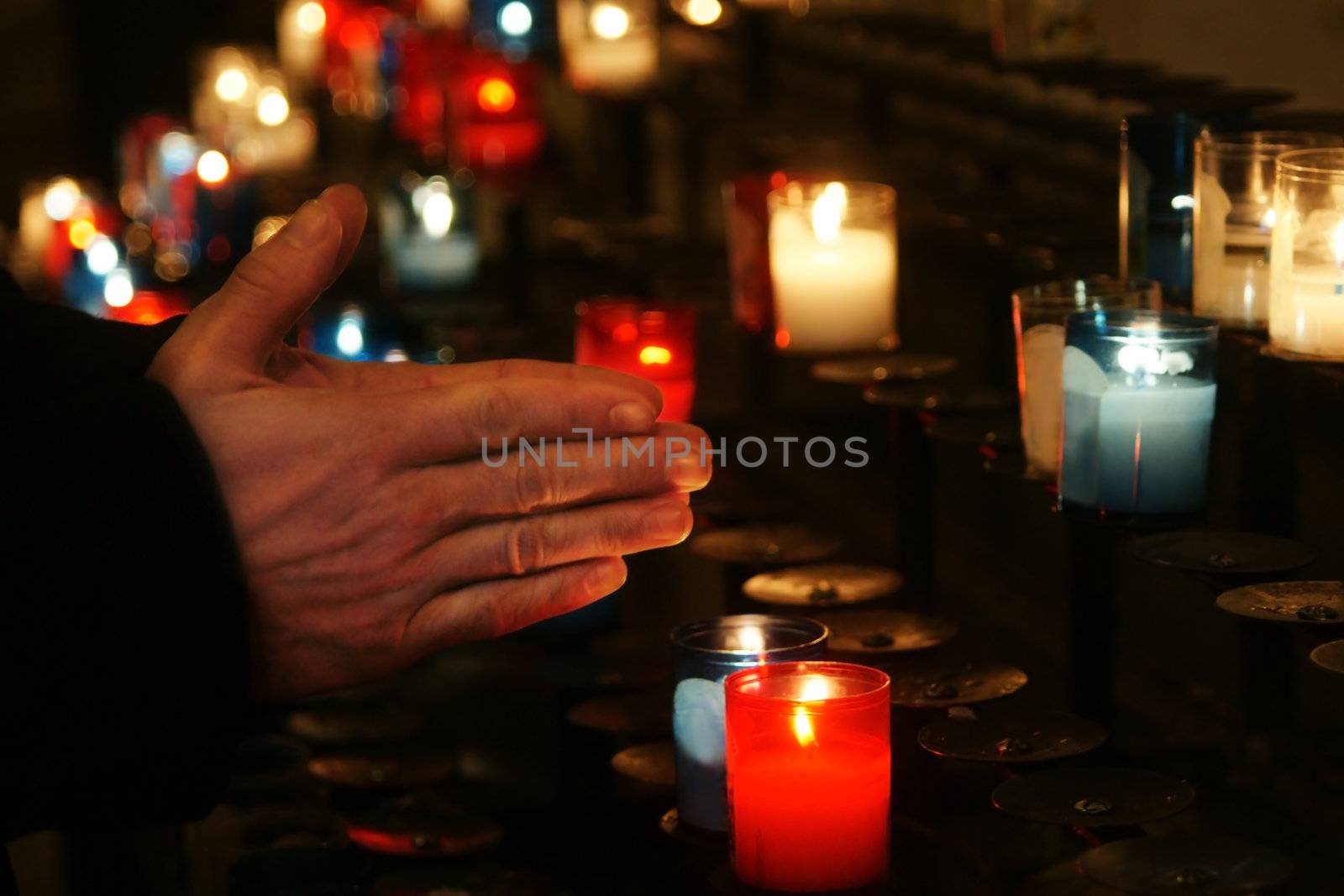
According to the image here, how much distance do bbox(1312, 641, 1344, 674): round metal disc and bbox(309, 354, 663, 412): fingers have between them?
0.41m

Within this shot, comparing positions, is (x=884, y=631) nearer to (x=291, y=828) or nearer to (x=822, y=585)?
(x=822, y=585)

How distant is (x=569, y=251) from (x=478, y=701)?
5.90ft

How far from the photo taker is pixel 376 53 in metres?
3.98

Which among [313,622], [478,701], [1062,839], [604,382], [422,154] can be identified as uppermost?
[422,154]

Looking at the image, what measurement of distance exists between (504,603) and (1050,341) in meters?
0.48

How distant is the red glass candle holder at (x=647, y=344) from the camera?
175cm

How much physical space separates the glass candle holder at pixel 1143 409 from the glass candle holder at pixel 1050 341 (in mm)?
85

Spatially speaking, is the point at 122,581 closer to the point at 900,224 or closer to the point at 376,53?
the point at 900,224

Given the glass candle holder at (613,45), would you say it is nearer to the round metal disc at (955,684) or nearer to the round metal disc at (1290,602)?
the round metal disc at (955,684)

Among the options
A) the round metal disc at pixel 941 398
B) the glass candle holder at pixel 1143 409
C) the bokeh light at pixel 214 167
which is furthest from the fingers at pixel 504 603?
the bokeh light at pixel 214 167

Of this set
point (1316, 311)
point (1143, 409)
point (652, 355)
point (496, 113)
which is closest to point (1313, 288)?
point (1316, 311)

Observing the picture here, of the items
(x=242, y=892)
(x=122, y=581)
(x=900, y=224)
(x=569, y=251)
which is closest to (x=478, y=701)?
(x=242, y=892)

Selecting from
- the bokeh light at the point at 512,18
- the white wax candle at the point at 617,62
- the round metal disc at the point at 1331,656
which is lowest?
the round metal disc at the point at 1331,656

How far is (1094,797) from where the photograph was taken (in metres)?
1.00
